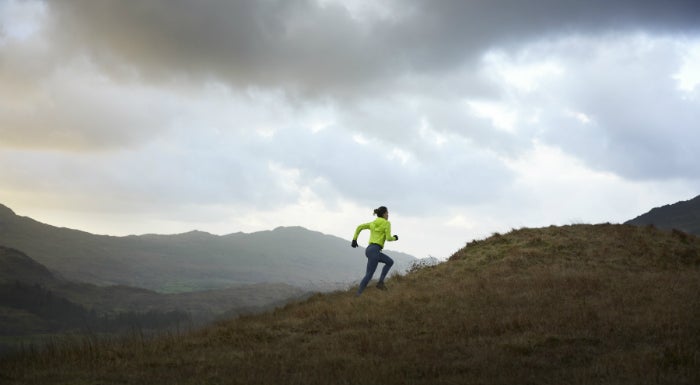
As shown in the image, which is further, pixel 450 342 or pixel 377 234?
pixel 377 234

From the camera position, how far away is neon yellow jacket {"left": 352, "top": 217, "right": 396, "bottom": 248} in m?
19.7

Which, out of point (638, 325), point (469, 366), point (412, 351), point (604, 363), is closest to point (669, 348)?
point (604, 363)

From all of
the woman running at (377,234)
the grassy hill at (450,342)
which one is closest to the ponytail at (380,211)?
the woman running at (377,234)

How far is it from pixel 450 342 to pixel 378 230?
27.6 feet

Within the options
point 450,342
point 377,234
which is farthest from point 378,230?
point 450,342

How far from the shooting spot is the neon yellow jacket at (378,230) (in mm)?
19708

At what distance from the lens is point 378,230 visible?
19.7 meters

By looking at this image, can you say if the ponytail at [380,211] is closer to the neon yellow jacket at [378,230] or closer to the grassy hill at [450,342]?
the neon yellow jacket at [378,230]

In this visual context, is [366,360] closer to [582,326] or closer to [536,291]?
[582,326]

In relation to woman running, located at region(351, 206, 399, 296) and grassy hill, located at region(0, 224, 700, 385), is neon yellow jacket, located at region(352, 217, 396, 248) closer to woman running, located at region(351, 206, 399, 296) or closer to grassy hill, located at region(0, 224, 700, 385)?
woman running, located at region(351, 206, 399, 296)

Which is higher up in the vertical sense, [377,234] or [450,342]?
[377,234]

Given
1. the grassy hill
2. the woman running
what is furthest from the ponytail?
the grassy hill

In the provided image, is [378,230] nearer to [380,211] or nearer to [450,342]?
[380,211]

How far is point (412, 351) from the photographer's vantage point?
416 inches
